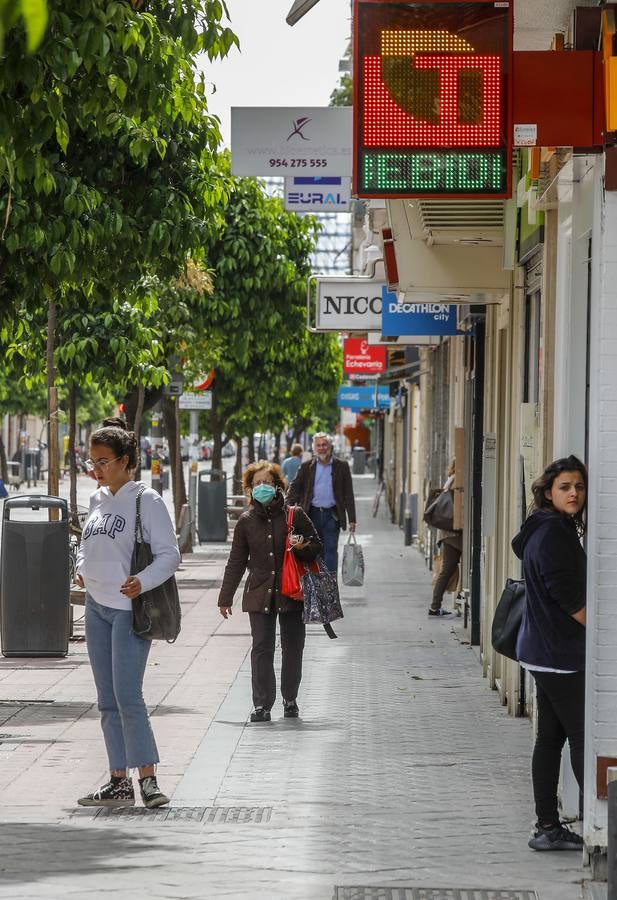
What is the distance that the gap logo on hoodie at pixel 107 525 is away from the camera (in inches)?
297

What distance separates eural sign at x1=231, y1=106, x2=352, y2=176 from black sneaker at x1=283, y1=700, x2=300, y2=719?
393 centimetres

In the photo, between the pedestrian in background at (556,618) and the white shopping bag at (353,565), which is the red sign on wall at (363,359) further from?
the pedestrian in background at (556,618)

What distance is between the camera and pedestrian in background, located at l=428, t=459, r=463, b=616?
1616cm

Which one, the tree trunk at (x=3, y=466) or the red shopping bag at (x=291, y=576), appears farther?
the tree trunk at (x=3, y=466)

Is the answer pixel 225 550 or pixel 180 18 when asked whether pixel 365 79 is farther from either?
pixel 225 550

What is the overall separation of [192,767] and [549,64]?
13.9 ft

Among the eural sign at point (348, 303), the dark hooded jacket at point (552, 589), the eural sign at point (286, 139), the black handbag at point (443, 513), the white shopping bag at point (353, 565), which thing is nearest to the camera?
the dark hooded jacket at point (552, 589)

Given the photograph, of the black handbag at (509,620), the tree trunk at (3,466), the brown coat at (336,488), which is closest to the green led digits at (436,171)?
the black handbag at (509,620)

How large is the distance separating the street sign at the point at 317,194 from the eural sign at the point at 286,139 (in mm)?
607

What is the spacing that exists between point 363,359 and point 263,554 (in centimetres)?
2178

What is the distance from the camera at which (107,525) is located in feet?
24.8

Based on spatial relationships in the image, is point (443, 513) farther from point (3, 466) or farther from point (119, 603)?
point (3, 466)

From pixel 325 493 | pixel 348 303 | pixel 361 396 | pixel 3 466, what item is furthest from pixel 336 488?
pixel 3 466

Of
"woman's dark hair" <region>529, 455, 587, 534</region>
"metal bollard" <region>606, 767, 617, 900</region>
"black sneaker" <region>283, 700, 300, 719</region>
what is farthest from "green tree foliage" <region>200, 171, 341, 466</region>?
"metal bollard" <region>606, 767, 617, 900</region>
